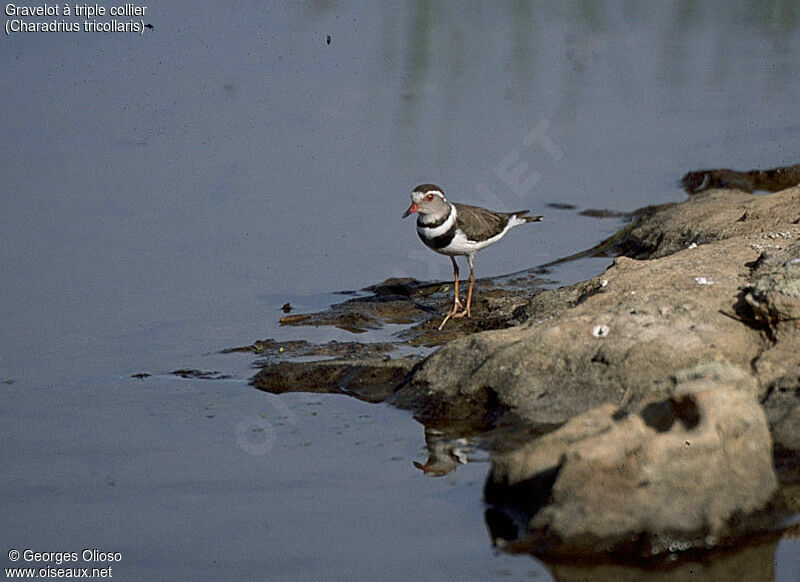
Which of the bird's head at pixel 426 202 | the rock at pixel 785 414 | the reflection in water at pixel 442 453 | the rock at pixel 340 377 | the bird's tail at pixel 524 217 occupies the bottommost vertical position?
the reflection in water at pixel 442 453

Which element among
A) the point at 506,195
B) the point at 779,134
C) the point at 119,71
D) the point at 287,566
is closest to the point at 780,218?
the point at 506,195

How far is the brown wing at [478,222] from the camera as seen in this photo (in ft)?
32.4

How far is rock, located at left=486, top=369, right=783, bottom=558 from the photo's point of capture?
525 centimetres

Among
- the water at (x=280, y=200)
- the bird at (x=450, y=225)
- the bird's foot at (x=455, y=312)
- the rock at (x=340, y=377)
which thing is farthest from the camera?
the bird at (x=450, y=225)

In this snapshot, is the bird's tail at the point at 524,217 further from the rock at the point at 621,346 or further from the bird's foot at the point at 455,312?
the rock at the point at 621,346

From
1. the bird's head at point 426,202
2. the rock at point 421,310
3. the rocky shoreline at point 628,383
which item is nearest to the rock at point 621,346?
the rocky shoreline at point 628,383

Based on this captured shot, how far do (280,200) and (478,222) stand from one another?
2470mm

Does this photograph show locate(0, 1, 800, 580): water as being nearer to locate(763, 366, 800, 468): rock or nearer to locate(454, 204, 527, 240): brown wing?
locate(454, 204, 527, 240): brown wing

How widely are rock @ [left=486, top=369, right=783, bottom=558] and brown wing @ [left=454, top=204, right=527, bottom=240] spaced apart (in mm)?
4463

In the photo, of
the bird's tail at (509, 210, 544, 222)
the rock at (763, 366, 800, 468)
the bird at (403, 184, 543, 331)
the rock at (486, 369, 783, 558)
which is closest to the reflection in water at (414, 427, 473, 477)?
the rock at (486, 369, 783, 558)

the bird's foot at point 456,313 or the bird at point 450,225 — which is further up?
the bird at point 450,225

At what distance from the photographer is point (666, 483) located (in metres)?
5.28

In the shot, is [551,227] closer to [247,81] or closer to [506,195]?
[506,195]

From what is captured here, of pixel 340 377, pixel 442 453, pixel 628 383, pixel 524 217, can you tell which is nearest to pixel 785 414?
pixel 628 383
